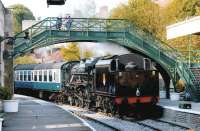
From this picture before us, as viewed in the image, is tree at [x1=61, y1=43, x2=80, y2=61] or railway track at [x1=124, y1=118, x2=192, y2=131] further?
tree at [x1=61, y1=43, x2=80, y2=61]

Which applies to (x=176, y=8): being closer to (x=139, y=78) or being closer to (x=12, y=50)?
(x=12, y=50)

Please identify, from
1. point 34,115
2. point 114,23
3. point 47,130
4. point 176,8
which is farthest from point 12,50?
point 176,8

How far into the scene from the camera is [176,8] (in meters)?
48.5

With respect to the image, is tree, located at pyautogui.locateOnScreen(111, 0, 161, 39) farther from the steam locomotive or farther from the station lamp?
the station lamp

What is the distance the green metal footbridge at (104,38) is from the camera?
33125mm

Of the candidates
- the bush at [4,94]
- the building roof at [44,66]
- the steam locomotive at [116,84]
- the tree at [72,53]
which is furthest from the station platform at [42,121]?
the tree at [72,53]

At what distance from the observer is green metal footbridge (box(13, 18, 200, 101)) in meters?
33.1

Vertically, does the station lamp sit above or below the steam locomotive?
above

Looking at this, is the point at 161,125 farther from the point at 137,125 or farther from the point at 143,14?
the point at 143,14

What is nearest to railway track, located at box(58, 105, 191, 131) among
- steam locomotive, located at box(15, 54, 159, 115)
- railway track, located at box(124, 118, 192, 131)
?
railway track, located at box(124, 118, 192, 131)

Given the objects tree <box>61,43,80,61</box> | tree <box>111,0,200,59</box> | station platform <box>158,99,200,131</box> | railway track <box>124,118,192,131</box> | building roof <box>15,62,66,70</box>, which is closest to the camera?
railway track <box>124,118,192,131</box>

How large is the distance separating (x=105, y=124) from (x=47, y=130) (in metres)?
4.03

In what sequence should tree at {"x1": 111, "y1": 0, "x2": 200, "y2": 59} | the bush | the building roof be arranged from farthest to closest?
tree at {"x1": 111, "y1": 0, "x2": 200, "y2": 59} < the building roof < the bush

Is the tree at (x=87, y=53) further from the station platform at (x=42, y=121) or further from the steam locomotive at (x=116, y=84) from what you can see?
the station platform at (x=42, y=121)
